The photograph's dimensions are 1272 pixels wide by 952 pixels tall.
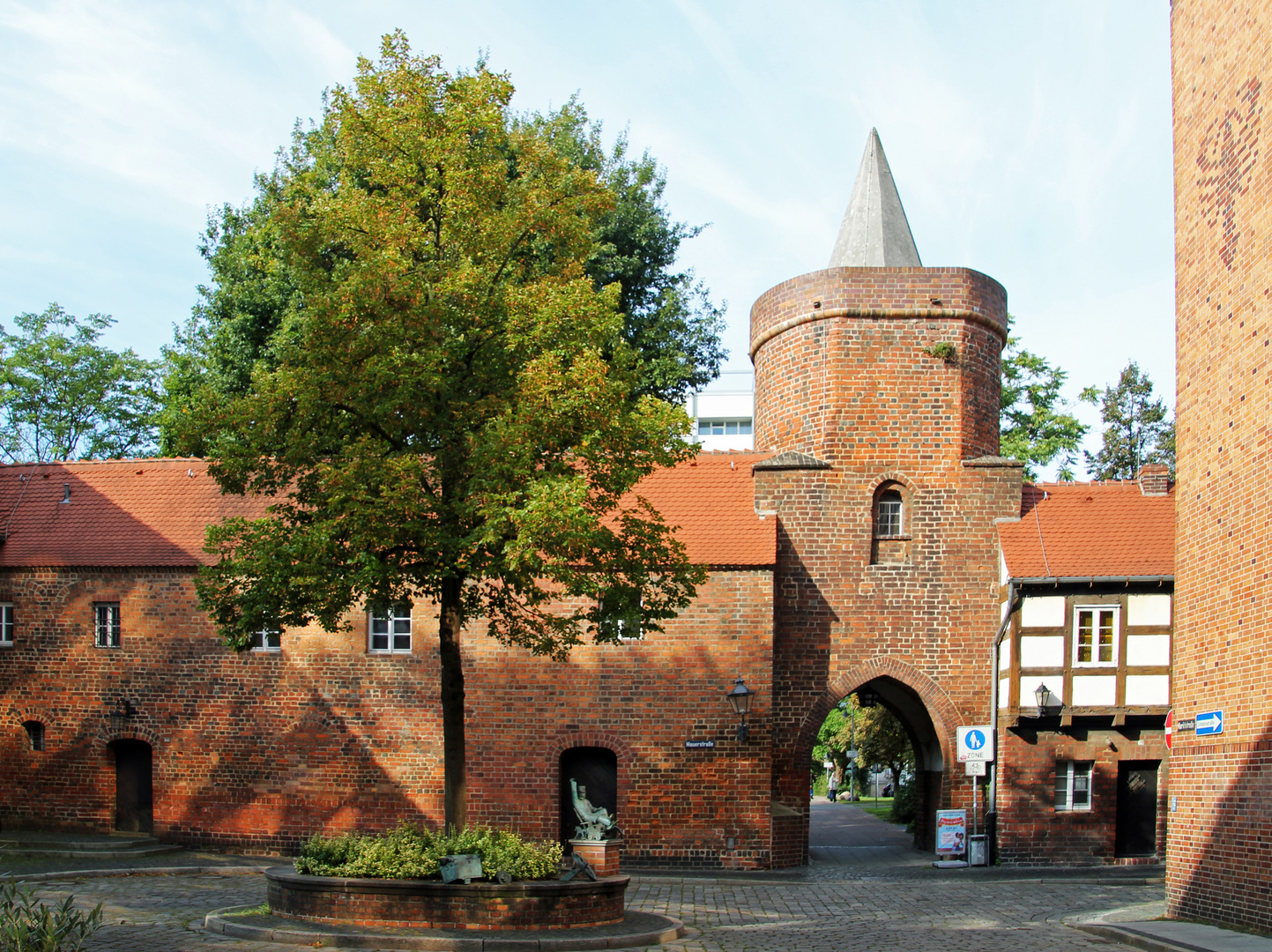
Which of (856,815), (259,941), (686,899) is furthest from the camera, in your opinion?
(856,815)

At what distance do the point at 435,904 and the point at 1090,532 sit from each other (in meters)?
14.4

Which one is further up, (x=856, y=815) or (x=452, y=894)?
(x=452, y=894)

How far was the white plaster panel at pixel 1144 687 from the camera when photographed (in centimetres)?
2061

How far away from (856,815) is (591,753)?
1985cm

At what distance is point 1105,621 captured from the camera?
→ 21062 millimetres

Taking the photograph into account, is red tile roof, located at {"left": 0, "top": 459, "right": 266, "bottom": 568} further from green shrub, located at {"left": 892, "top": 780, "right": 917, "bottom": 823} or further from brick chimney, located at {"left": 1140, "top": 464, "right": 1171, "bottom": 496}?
green shrub, located at {"left": 892, "top": 780, "right": 917, "bottom": 823}

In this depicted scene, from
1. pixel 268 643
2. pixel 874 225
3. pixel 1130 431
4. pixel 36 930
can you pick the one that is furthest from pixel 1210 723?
pixel 1130 431

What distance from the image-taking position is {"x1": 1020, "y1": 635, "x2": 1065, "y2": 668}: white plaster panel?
823 inches

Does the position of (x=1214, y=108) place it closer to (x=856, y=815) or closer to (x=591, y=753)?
(x=591, y=753)

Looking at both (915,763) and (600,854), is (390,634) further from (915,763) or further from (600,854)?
(915,763)

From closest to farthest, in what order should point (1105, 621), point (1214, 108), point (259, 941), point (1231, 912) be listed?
A: point (259, 941)
point (1231, 912)
point (1214, 108)
point (1105, 621)

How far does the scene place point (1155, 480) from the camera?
75.1 ft

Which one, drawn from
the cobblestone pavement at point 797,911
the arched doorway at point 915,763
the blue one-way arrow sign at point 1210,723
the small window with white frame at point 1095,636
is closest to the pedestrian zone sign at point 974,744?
the arched doorway at point 915,763

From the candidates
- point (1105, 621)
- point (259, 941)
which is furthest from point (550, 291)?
point (1105, 621)
